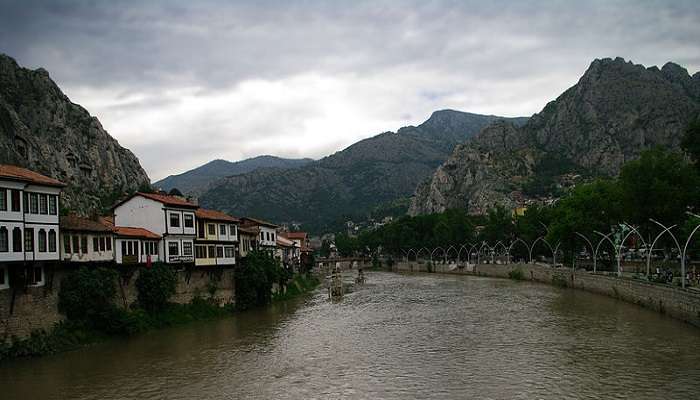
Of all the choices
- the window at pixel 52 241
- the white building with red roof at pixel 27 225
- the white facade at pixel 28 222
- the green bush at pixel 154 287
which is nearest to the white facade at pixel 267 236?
the green bush at pixel 154 287

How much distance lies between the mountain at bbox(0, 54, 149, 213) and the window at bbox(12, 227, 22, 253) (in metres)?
63.9

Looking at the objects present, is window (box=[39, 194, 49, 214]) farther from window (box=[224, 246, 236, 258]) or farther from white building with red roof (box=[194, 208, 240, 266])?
window (box=[224, 246, 236, 258])

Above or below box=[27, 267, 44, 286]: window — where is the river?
below

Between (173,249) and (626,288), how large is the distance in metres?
45.5

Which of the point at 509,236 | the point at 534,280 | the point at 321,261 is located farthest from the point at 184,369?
the point at 321,261

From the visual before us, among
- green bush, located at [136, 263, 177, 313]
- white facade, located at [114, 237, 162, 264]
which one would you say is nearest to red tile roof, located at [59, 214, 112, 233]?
white facade, located at [114, 237, 162, 264]

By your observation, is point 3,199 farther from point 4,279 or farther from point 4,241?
point 4,279

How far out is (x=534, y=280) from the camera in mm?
105000

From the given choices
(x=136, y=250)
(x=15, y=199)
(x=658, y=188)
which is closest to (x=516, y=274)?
(x=658, y=188)

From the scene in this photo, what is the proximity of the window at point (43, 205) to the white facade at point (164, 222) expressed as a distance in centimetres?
1463

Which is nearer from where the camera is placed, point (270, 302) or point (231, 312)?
point (231, 312)

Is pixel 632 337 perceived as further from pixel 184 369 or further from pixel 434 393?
pixel 184 369

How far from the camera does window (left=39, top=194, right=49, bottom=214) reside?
4171cm

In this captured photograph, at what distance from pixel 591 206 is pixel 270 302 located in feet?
182
